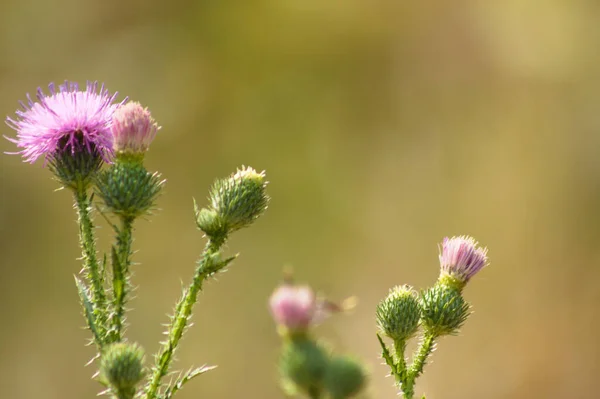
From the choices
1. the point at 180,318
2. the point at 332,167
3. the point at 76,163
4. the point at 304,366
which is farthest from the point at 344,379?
the point at 332,167

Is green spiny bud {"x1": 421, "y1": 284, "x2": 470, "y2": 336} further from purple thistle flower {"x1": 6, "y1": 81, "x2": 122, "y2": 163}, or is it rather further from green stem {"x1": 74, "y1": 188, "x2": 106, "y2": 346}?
purple thistle flower {"x1": 6, "y1": 81, "x2": 122, "y2": 163}

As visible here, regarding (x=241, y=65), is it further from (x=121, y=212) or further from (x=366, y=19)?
(x=121, y=212)

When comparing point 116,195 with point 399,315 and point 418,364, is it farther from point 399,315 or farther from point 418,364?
point 418,364

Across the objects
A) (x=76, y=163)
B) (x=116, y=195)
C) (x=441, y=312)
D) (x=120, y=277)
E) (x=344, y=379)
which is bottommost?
(x=344, y=379)

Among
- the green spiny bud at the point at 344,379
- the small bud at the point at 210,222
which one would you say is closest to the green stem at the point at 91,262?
the small bud at the point at 210,222

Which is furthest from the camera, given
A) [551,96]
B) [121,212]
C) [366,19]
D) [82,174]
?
[366,19]

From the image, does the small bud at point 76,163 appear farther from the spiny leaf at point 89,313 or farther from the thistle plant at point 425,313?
the thistle plant at point 425,313

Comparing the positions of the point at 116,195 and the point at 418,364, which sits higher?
the point at 116,195

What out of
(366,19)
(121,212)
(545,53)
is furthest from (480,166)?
(121,212)
